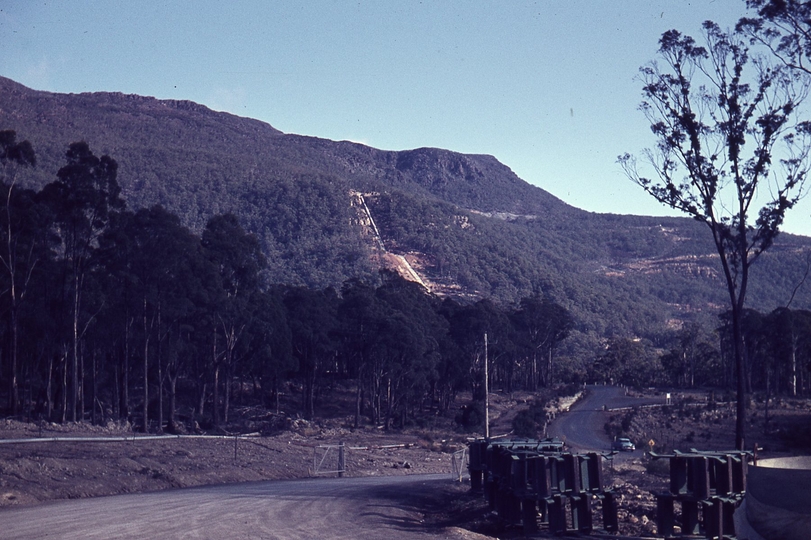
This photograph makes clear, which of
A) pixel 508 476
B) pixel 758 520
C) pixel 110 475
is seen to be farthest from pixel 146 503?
pixel 758 520

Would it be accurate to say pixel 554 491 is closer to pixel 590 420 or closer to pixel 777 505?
pixel 777 505

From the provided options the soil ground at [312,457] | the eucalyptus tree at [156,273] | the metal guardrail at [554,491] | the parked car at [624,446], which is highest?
the eucalyptus tree at [156,273]

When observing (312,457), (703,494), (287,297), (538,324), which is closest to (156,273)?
(312,457)

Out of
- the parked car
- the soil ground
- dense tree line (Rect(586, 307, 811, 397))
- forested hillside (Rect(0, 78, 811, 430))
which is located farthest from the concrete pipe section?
dense tree line (Rect(586, 307, 811, 397))

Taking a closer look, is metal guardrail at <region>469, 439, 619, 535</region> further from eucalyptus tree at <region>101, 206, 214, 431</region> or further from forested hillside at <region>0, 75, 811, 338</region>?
forested hillside at <region>0, 75, 811, 338</region>

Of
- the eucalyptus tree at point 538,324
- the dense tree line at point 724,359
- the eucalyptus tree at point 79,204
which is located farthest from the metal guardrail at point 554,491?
the eucalyptus tree at point 538,324

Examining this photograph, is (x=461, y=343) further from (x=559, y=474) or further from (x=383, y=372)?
(x=559, y=474)

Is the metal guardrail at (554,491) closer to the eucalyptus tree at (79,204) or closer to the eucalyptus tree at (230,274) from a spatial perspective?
the eucalyptus tree at (79,204)
